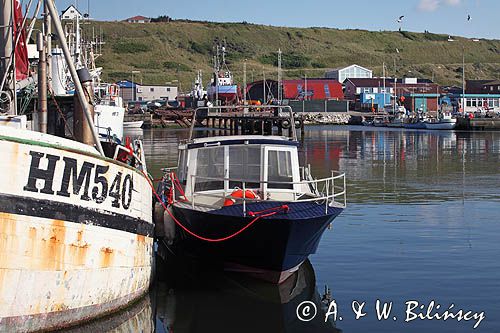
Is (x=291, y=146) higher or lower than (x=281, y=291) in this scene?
higher

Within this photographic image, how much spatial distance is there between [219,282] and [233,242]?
1.21 m

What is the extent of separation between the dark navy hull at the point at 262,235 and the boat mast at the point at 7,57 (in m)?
4.10

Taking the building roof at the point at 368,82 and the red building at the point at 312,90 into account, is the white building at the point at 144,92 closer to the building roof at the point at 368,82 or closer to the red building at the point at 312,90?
the red building at the point at 312,90

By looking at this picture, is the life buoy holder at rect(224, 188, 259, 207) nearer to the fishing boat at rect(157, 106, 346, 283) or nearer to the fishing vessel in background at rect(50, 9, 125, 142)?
the fishing boat at rect(157, 106, 346, 283)

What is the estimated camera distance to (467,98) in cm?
12975

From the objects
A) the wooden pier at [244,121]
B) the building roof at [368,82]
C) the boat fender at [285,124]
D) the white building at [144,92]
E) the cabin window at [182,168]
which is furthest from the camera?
the building roof at [368,82]

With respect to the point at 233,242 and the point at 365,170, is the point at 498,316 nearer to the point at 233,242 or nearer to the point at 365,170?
the point at 233,242

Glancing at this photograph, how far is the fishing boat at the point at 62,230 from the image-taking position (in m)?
11.2

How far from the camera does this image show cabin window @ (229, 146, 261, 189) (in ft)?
57.9

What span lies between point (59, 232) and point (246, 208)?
463cm

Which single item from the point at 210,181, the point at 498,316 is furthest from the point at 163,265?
the point at 498,316

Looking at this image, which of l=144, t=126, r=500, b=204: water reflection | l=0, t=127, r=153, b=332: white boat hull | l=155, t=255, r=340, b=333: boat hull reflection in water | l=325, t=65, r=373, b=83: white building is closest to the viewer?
l=0, t=127, r=153, b=332: white boat hull

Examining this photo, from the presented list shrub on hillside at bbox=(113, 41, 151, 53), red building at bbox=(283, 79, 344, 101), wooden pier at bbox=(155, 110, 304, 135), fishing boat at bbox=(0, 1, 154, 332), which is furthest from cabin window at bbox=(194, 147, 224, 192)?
shrub on hillside at bbox=(113, 41, 151, 53)

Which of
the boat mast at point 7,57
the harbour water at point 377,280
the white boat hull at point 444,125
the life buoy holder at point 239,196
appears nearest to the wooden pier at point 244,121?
the white boat hull at point 444,125
